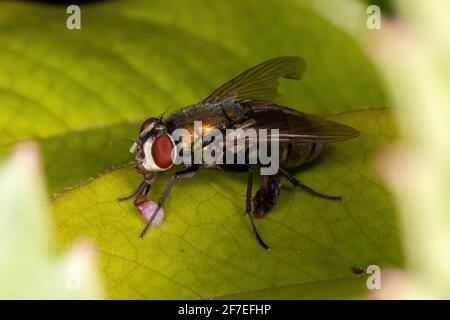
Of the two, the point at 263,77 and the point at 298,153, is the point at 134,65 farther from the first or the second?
the point at 298,153

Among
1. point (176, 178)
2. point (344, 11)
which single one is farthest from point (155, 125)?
point (344, 11)

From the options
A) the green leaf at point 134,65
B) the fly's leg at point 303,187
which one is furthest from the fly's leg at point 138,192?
the fly's leg at point 303,187

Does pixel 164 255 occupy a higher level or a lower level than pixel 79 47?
lower

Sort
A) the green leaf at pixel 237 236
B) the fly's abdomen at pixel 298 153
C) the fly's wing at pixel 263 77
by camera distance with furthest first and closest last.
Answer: the fly's wing at pixel 263 77, the fly's abdomen at pixel 298 153, the green leaf at pixel 237 236

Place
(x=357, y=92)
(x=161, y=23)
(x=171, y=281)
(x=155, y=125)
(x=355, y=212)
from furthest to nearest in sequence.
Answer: (x=161, y=23) → (x=357, y=92) → (x=155, y=125) → (x=355, y=212) → (x=171, y=281)

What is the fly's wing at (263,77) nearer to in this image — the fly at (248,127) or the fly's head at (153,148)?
the fly at (248,127)

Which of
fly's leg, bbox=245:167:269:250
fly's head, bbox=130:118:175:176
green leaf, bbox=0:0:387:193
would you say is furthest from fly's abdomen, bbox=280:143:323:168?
fly's head, bbox=130:118:175:176

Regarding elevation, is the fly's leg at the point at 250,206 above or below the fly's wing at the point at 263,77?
below

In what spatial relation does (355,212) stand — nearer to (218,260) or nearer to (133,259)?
(218,260)
